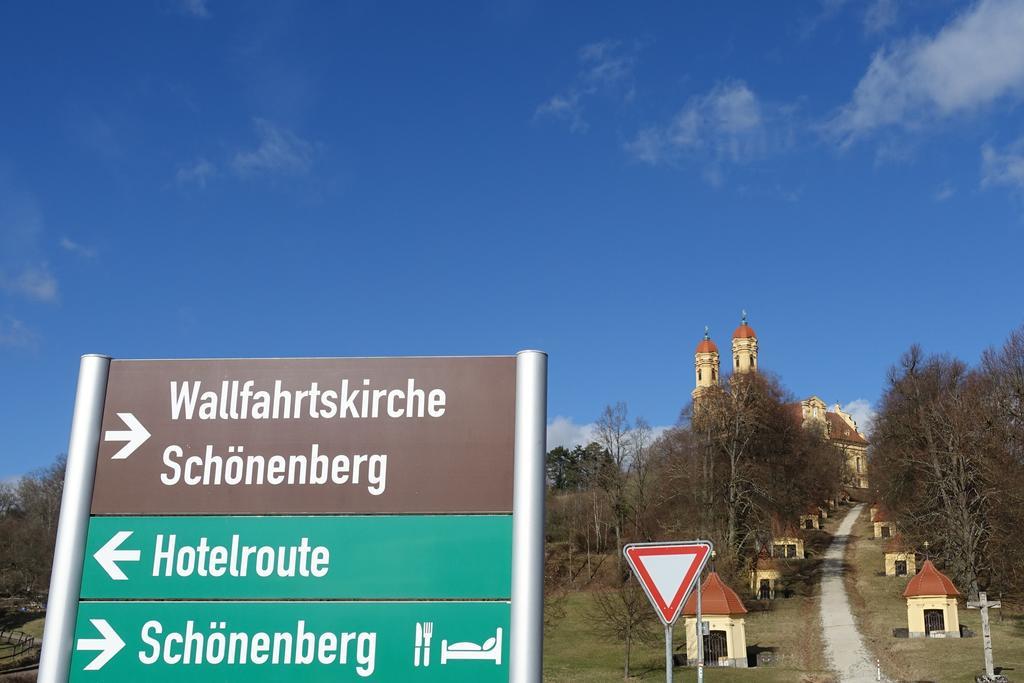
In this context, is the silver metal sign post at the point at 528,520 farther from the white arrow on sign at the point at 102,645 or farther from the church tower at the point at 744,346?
the church tower at the point at 744,346

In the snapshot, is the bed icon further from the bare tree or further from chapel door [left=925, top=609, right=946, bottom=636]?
chapel door [left=925, top=609, right=946, bottom=636]

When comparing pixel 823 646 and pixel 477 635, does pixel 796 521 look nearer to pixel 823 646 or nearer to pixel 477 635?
pixel 823 646

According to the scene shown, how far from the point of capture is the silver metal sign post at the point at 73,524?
4664 mm

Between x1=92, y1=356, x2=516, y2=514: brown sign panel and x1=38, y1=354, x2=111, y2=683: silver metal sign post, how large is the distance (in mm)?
64

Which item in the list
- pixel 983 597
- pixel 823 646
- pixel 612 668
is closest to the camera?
pixel 983 597

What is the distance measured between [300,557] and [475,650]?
1038 millimetres

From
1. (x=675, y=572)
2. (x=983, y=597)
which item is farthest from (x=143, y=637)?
(x=983, y=597)

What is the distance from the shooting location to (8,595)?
66.7 metres

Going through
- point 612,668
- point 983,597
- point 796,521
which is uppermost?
point 796,521

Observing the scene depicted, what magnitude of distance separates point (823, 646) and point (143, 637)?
42.8m

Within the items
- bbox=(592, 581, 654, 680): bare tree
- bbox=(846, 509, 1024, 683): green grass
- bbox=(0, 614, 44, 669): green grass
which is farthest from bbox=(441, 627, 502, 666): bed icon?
bbox=(592, 581, 654, 680): bare tree

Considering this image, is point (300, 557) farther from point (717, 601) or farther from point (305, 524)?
point (717, 601)

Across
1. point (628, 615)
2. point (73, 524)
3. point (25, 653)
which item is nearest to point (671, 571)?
point (73, 524)

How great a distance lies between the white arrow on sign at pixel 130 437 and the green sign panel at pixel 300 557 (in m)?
0.36
